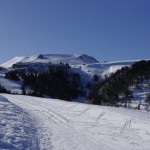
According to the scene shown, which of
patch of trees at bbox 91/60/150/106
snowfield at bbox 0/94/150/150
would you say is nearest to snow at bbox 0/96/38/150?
snowfield at bbox 0/94/150/150

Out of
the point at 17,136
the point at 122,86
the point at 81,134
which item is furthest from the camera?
the point at 122,86

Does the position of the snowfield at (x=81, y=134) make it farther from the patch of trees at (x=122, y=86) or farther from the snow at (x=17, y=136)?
the patch of trees at (x=122, y=86)

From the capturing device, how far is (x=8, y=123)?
683 inches

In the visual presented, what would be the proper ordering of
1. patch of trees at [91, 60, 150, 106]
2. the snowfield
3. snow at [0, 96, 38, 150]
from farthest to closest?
1. patch of trees at [91, 60, 150, 106]
2. the snowfield
3. snow at [0, 96, 38, 150]

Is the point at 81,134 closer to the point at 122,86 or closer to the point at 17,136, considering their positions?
the point at 17,136

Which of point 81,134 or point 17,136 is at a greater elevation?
point 17,136

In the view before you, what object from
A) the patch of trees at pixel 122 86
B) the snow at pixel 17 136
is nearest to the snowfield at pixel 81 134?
the snow at pixel 17 136

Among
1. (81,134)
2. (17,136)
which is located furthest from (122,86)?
(17,136)

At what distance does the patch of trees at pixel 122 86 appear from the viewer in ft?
461

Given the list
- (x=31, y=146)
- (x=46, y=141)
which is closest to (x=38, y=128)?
(x=46, y=141)

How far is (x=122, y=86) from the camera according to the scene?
6250 inches

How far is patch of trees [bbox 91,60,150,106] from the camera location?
461 ft

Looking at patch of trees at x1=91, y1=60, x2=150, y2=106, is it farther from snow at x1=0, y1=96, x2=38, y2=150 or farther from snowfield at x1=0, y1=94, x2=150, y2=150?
snow at x1=0, y1=96, x2=38, y2=150

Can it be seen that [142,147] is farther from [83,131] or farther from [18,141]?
[18,141]
